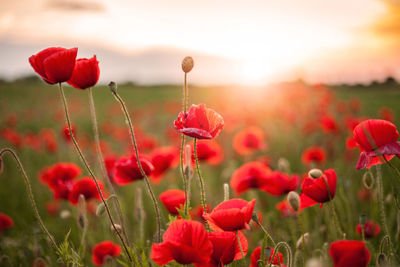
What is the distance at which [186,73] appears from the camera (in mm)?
1310

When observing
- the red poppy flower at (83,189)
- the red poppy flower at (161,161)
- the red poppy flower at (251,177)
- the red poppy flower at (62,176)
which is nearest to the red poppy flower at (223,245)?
the red poppy flower at (251,177)

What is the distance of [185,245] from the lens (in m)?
1.02

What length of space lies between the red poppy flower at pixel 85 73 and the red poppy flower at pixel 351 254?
3.73 ft

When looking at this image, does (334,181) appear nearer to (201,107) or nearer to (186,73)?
(201,107)

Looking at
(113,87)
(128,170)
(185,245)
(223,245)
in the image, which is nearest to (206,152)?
(128,170)

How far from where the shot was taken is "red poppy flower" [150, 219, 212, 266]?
103cm

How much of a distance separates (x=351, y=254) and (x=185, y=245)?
0.46 m

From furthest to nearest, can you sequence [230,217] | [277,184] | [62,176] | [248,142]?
1. [248,142]
2. [62,176]
3. [277,184]
4. [230,217]

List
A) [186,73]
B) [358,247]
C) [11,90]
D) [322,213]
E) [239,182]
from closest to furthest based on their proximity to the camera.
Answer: [358,247], [186,73], [239,182], [322,213], [11,90]

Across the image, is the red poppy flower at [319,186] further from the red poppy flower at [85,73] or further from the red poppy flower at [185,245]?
the red poppy flower at [85,73]

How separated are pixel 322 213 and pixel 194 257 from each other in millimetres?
2169

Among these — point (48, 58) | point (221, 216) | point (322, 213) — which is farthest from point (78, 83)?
point (322, 213)

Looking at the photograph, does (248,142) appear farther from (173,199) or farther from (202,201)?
(202,201)

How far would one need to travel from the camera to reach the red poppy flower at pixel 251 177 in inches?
78.5
